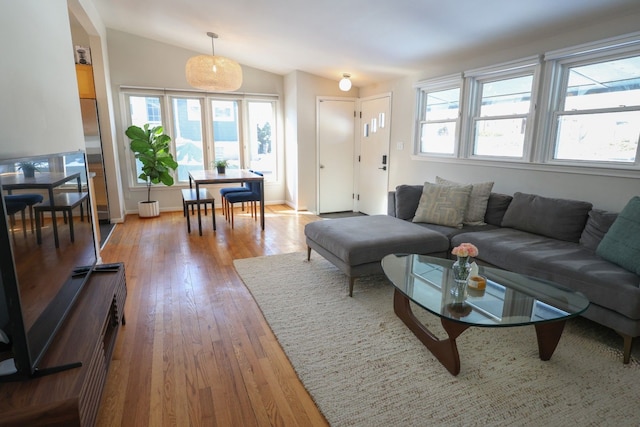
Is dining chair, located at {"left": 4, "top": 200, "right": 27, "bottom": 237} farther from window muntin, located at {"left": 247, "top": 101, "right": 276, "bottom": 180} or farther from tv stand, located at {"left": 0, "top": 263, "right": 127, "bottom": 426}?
window muntin, located at {"left": 247, "top": 101, "right": 276, "bottom": 180}

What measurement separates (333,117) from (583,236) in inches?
165

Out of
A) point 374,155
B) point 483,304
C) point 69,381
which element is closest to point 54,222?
point 69,381

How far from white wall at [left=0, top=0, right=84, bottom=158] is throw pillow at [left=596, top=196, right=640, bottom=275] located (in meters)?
3.59

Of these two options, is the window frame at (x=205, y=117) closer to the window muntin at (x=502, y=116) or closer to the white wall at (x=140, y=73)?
the white wall at (x=140, y=73)

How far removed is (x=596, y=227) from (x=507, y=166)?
121 centimetres

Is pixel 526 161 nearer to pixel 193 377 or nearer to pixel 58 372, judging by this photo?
pixel 193 377

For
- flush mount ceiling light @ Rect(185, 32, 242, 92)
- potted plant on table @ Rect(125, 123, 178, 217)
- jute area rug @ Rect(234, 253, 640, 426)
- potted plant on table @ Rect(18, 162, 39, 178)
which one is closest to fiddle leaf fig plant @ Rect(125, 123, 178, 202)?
potted plant on table @ Rect(125, 123, 178, 217)

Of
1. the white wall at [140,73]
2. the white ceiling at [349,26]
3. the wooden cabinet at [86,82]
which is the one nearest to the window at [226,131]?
the white wall at [140,73]

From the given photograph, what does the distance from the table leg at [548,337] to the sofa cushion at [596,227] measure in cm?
104

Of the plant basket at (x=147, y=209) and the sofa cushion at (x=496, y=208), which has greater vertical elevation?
the sofa cushion at (x=496, y=208)

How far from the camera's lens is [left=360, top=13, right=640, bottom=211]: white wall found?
282 centimetres

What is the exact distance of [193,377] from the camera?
6.32 ft

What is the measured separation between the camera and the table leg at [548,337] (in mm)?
1982

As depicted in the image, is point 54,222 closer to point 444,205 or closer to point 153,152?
point 444,205
